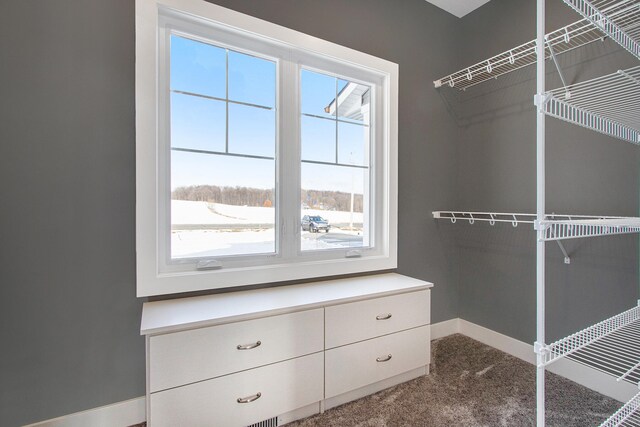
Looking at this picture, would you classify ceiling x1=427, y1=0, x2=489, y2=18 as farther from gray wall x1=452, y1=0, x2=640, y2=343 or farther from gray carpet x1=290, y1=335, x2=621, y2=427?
gray carpet x1=290, y1=335, x2=621, y2=427

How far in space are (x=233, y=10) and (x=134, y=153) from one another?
0.97 meters

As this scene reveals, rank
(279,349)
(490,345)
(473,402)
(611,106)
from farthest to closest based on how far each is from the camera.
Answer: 1. (490,345)
2. (473,402)
3. (279,349)
4. (611,106)

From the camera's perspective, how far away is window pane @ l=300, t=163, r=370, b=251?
6.85 feet

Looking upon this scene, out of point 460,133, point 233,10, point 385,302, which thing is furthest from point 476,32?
point 385,302

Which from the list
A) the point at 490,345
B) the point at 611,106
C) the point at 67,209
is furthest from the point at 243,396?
the point at 611,106

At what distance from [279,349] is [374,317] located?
23.0 inches

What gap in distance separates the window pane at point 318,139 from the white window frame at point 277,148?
8 centimetres

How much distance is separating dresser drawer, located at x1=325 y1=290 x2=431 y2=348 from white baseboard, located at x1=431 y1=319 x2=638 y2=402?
76cm

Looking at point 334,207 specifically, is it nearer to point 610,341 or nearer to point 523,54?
point 610,341

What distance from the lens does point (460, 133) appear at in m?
2.68

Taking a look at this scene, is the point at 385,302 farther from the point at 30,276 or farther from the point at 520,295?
the point at 30,276

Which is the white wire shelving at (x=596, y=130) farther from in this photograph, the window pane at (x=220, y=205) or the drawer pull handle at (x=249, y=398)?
the window pane at (x=220, y=205)

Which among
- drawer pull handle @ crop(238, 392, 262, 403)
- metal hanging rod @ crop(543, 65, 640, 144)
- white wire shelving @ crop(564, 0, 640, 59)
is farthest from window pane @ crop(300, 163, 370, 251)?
white wire shelving @ crop(564, 0, 640, 59)

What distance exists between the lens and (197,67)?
175cm
